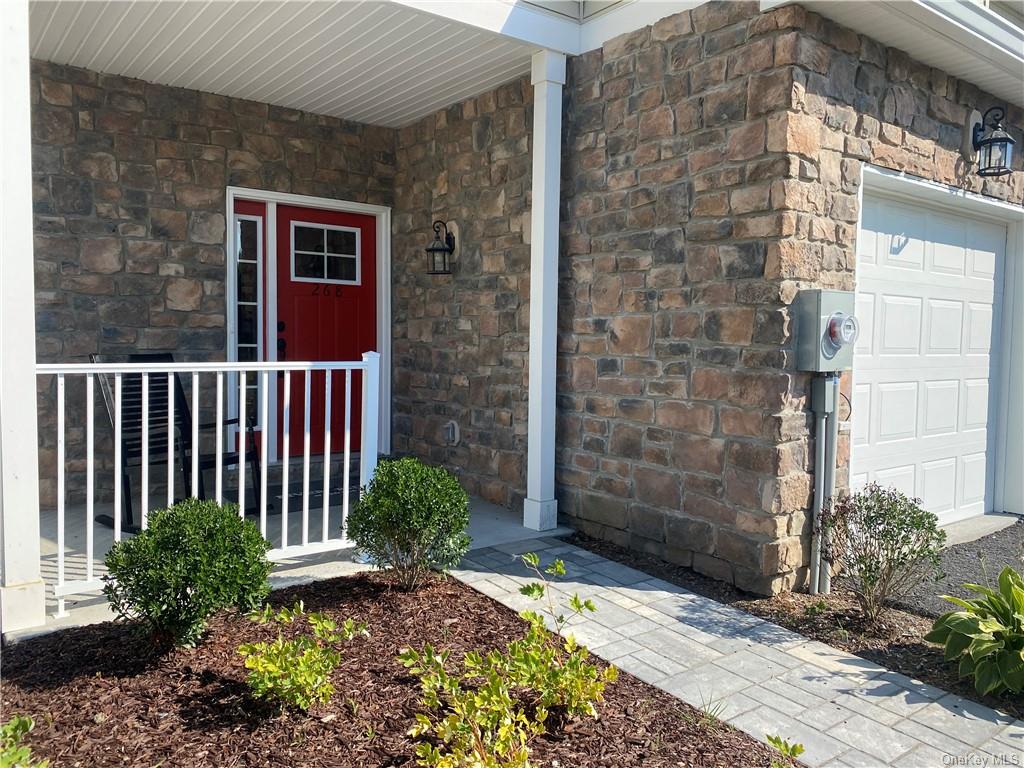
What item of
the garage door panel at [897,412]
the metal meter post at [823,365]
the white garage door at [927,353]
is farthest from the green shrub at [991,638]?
the garage door panel at [897,412]

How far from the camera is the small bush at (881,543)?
10.3ft

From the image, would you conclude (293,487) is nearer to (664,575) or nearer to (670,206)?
(664,575)

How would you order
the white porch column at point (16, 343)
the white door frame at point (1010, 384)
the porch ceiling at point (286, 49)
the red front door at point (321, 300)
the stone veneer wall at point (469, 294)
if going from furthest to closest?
the red front door at point (321, 300)
the white door frame at point (1010, 384)
the stone veneer wall at point (469, 294)
the porch ceiling at point (286, 49)
the white porch column at point (16, 343)

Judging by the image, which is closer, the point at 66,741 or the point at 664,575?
the point at 66,741

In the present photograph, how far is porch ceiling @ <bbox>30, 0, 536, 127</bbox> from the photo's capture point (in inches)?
154

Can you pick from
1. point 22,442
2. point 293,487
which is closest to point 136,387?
point 293,487

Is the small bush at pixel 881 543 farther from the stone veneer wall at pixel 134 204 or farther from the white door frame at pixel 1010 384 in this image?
the stone veneer wall at pixel 134 204

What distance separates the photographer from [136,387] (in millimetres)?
4469

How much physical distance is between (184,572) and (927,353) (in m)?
4.29

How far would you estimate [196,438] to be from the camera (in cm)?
343

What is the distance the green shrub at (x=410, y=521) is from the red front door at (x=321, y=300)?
8.47 ft

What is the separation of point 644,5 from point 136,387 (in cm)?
370

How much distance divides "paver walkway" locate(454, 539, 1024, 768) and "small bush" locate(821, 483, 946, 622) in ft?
1.29

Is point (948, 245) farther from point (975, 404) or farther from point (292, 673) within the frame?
point (292, 673)
